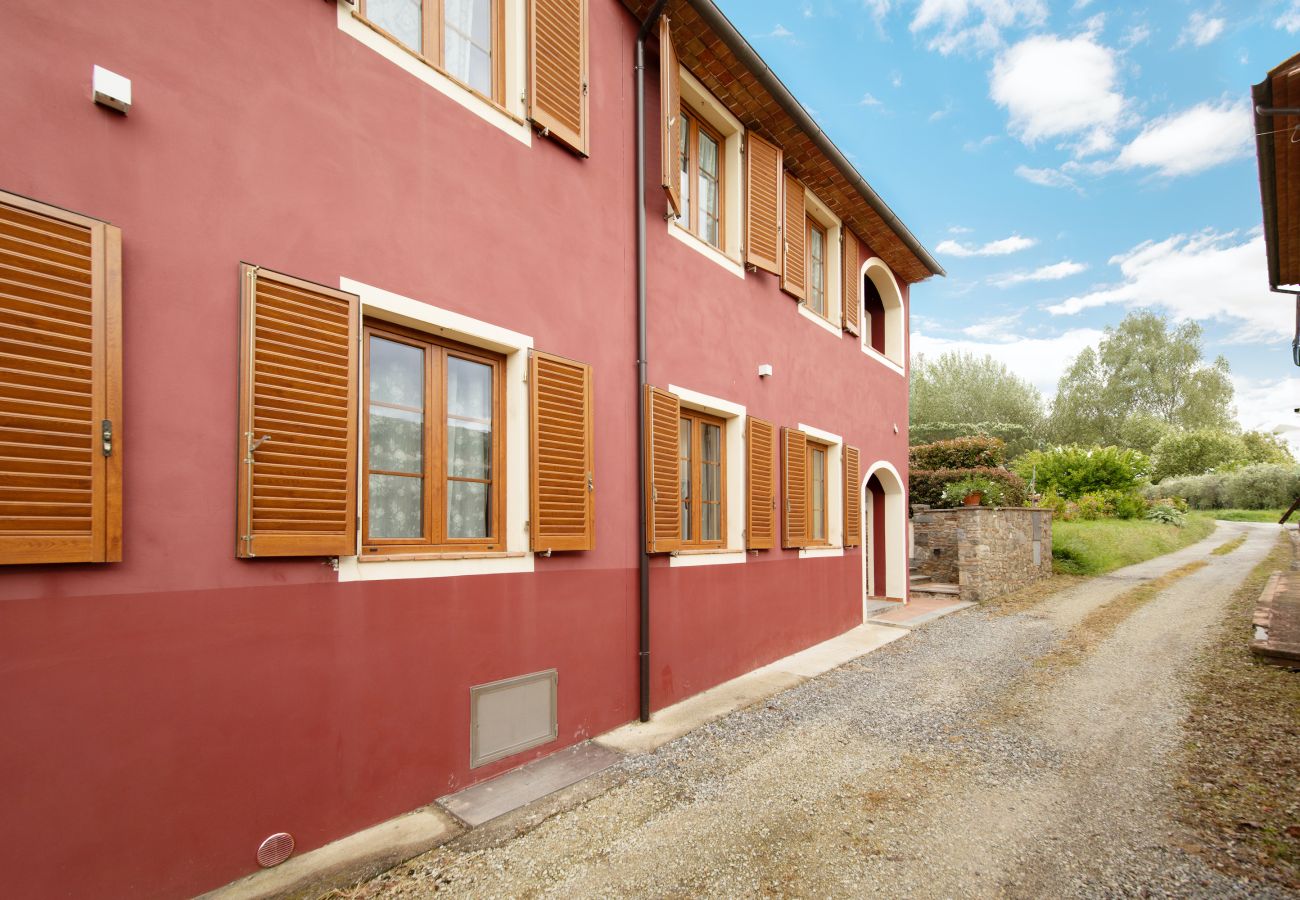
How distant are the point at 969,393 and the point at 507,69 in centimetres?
3378

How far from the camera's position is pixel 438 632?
12.3 feet

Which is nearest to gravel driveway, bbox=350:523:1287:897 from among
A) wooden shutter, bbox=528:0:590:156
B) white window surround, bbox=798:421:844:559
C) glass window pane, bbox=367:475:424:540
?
glass window pane, bbox=367:475:424:540

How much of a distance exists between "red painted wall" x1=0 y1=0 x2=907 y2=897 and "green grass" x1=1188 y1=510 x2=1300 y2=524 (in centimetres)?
3996

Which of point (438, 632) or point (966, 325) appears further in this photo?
point (966, 325)

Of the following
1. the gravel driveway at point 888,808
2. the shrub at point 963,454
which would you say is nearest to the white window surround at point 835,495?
the gravel driveway at point 888,808

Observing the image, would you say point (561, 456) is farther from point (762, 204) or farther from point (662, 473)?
point (762, 204)

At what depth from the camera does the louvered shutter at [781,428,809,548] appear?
7453mm

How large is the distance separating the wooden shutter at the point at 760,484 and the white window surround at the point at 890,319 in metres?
4.20

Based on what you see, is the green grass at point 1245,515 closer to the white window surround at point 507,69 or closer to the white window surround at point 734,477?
the white window surround at point 734,477

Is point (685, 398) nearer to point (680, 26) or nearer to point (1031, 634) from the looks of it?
point (680, 26)

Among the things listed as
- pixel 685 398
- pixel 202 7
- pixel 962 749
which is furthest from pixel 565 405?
pixel 962 749

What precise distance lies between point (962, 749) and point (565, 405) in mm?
3847

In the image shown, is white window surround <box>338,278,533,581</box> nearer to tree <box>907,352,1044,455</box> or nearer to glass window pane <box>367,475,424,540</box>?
glass window pane <box>367,475,424,540</box>

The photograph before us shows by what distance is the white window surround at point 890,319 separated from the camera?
34.8 ft
